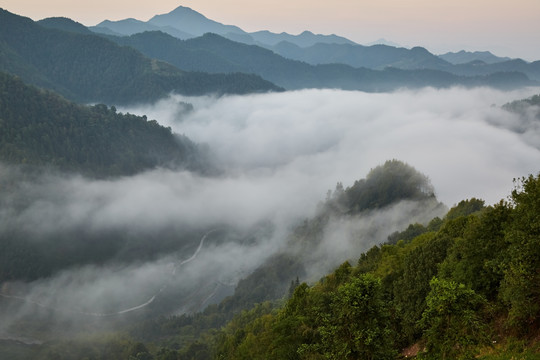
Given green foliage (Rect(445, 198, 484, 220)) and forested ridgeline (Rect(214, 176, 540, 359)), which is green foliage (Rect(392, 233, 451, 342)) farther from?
green foliage (Rect(445, 198, 484, 220))

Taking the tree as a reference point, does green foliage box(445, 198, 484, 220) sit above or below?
below

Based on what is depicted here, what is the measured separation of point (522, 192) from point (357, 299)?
1973cm

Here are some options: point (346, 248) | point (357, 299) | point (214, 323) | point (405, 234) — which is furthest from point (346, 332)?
point (214, 323)

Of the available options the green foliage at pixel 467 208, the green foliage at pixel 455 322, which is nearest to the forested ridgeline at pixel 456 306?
the green foliage at pixel 455 322

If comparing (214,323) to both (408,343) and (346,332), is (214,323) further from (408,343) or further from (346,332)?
(346,332)

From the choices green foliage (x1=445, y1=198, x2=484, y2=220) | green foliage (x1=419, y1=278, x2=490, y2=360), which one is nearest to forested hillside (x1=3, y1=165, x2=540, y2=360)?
green foliage (x1=419, y1=278, x2=490, y2=360)

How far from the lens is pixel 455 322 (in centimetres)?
3209

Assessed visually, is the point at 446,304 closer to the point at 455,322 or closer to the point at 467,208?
the point at 455,322

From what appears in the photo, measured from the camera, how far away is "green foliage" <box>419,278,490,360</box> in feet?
105

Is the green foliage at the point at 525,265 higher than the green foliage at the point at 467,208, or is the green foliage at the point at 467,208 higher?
the green foliage at the point at 525,265

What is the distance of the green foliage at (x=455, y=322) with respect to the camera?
31906 millimetres

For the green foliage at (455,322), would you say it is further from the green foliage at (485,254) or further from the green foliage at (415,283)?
the green foliage at (415,283)

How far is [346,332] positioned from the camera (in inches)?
1398

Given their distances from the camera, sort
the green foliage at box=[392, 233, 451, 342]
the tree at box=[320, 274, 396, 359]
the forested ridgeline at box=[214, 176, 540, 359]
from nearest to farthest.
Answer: the forested ridgeline at box=[214, 176, 540, 359], the tree at box=[320, 274, 396, 359], the green foliage at box=[392, 233, 451, 342]
